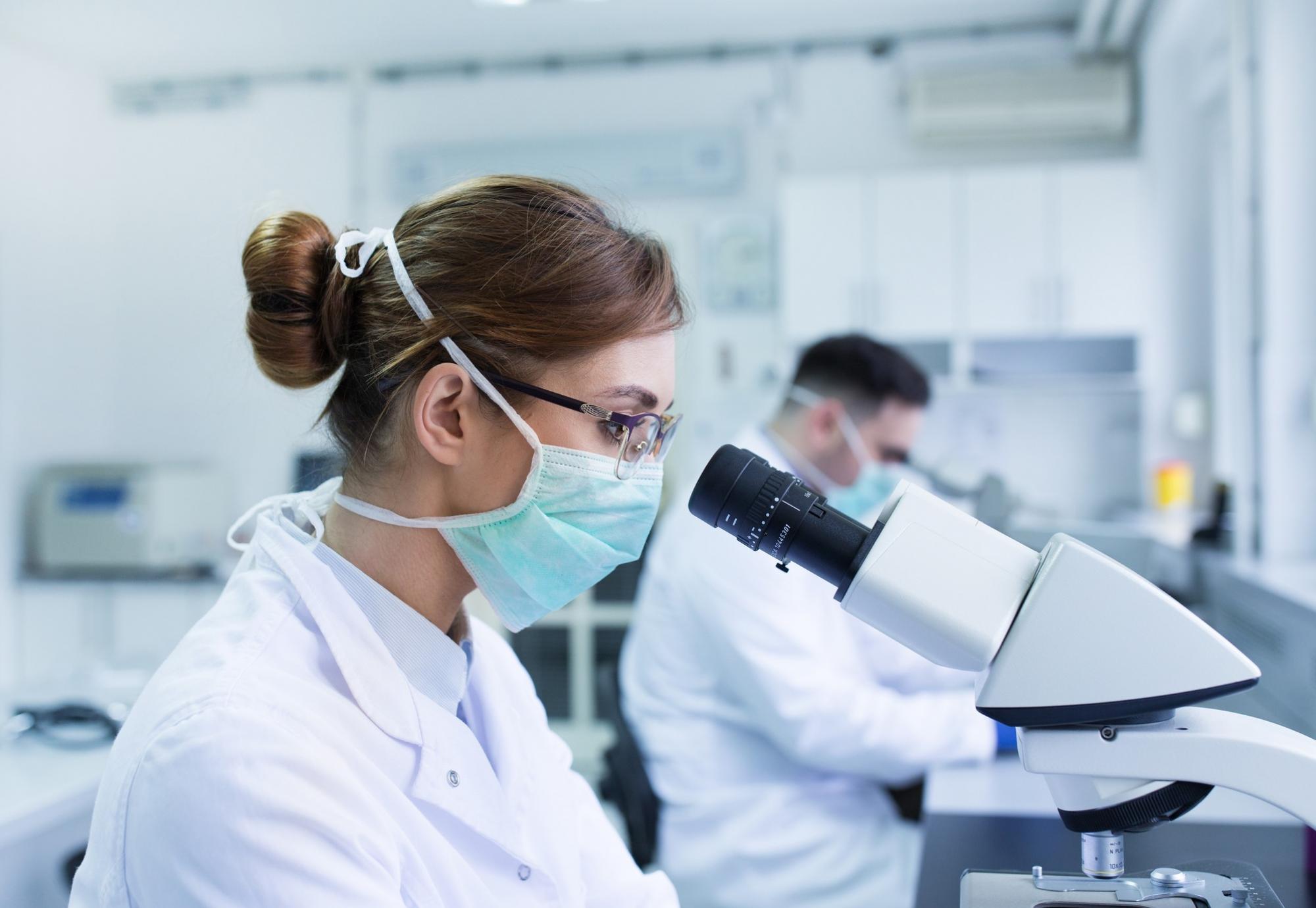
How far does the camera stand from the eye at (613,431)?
948mm

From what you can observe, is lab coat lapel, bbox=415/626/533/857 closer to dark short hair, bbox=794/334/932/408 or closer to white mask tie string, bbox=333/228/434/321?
white mask tie string, bbox=333/228/434/321

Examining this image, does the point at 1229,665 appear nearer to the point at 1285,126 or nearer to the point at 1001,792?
the point at 1001,792

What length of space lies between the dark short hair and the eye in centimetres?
130

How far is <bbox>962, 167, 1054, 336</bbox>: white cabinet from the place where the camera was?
351 cm

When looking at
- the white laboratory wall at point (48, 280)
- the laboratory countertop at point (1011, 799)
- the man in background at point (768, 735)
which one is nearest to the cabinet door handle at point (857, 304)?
the man in background at point (768, 735)

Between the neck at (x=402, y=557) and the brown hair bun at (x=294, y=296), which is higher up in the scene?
the brown hair bun at (x=294, y=296)

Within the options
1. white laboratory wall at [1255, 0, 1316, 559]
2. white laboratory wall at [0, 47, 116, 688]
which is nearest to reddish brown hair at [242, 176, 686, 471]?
white laboratory wall at [1255, 0, 1316, 559]

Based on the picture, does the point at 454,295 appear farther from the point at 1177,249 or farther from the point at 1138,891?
the point at 1177,249

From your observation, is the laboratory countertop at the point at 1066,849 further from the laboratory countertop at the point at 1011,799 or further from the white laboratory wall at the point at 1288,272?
the white laboratory wall at the point at 1288,272

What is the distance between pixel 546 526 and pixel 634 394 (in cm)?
15

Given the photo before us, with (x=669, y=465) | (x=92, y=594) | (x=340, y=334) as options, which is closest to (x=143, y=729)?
(x=340, y=334)

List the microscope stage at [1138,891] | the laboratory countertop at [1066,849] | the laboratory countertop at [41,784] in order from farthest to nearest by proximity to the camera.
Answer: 1. the laboratory countertop at [41,784]
2. the laboratory countertop at [1066,849]
3. the microscope stage at [1138,891]

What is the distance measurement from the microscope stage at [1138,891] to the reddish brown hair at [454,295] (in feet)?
1.93

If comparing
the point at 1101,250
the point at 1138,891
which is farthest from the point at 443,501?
the point at 1101,250
